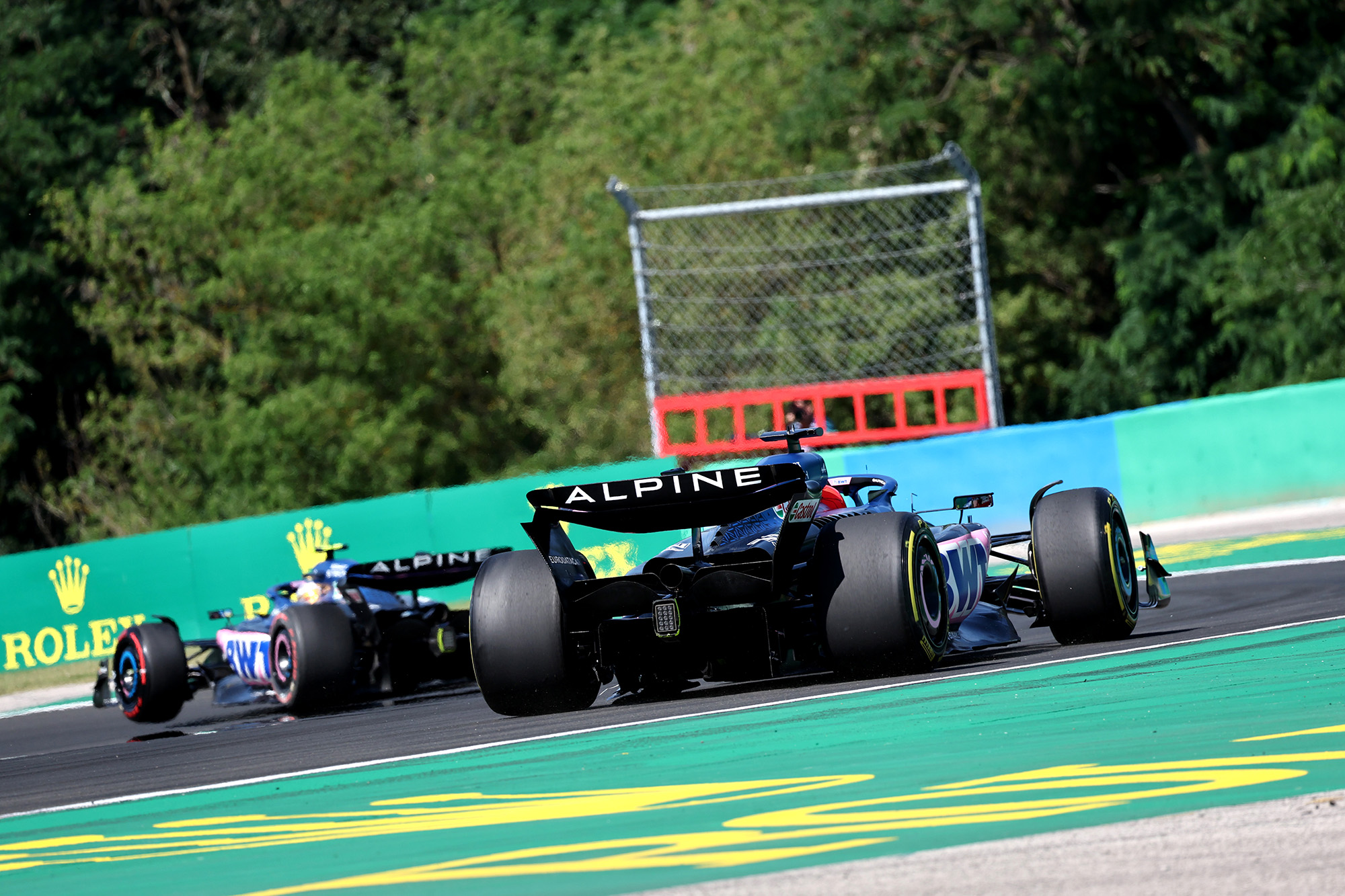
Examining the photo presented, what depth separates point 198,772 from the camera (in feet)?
32.7

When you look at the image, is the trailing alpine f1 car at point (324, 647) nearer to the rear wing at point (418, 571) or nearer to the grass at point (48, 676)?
the rear wing at point (418, 571)

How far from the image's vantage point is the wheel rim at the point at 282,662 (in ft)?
43.5

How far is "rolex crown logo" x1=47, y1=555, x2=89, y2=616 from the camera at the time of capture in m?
22.7

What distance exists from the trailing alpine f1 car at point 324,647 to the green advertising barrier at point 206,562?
24.0 feet

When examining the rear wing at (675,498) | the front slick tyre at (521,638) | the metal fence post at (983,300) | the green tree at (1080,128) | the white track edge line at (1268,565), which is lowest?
the white track edge line at (1268,565)

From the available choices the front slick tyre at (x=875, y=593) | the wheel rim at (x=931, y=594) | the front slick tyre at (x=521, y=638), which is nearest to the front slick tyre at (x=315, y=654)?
the front slick tyre at (x=521, y=638)

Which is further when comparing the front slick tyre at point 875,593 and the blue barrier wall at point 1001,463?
the blue barrier wall at point 1001,463

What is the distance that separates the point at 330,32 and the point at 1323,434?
131 feet

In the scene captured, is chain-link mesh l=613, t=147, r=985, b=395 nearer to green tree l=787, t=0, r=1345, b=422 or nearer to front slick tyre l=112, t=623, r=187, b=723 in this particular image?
green tree l=787, t=0, r=1345, b=422

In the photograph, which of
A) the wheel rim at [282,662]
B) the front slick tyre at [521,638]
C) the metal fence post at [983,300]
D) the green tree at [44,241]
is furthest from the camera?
the green tree at [44,241]

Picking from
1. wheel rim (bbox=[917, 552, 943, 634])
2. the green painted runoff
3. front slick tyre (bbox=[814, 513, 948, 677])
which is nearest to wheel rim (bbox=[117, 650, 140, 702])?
the green painted runoff

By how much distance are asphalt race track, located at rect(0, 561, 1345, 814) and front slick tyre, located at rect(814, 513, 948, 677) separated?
6.3 inches

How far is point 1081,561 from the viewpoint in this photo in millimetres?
10438

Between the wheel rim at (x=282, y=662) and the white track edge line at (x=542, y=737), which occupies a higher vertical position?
the wheel rim at (x=282, y=662)
